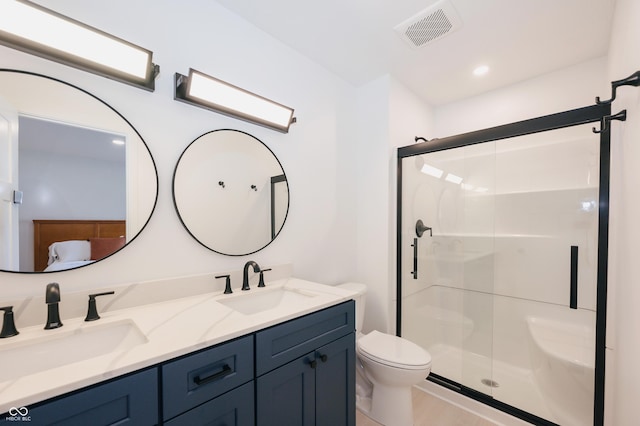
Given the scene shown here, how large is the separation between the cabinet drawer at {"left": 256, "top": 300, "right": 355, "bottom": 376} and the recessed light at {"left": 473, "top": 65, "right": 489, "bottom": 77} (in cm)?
203

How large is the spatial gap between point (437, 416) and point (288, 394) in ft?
4.27

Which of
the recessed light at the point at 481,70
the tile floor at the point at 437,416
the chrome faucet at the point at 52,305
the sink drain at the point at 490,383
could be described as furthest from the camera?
the recessed light at the point at 481,70

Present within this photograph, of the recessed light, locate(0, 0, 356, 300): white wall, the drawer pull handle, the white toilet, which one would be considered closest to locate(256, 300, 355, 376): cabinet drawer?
the drawer pull handle

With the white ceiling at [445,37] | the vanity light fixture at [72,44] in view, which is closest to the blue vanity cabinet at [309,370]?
the vanity light fixture at [72,44]

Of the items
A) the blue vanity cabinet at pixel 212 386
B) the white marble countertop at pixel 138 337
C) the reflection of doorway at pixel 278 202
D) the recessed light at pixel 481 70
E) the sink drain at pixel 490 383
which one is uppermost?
the recessed light at pixel 481 70

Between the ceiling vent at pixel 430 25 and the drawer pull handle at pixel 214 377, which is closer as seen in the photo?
the drawer pull handle at pixel 214 377

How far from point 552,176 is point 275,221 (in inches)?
80.5

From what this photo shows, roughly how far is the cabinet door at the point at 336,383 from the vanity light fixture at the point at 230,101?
131 centimetres

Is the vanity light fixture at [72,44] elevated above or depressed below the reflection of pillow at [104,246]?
above

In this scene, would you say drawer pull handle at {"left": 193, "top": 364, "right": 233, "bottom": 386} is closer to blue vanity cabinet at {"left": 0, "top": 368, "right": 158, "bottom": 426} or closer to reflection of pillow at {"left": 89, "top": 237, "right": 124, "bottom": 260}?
blue vanity cabinet at {"left": 0, "top": 368, "right": 158, "bottom": 426}

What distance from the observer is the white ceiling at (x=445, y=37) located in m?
1.53

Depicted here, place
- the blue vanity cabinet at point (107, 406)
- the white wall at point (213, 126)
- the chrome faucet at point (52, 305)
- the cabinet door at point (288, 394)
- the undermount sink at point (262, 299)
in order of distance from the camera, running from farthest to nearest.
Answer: the undermount sink at point (262, 299), the white wall at point (213, 126), the cabinet door at point (288, 394), the chrome faucet at point (52, 305), the blue vanity cabinet at point (107, 406)

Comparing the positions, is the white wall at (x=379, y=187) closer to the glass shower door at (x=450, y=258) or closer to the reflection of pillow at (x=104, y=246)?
the glass shower door at (x=450, y=258)

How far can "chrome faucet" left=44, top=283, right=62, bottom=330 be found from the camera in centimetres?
93
